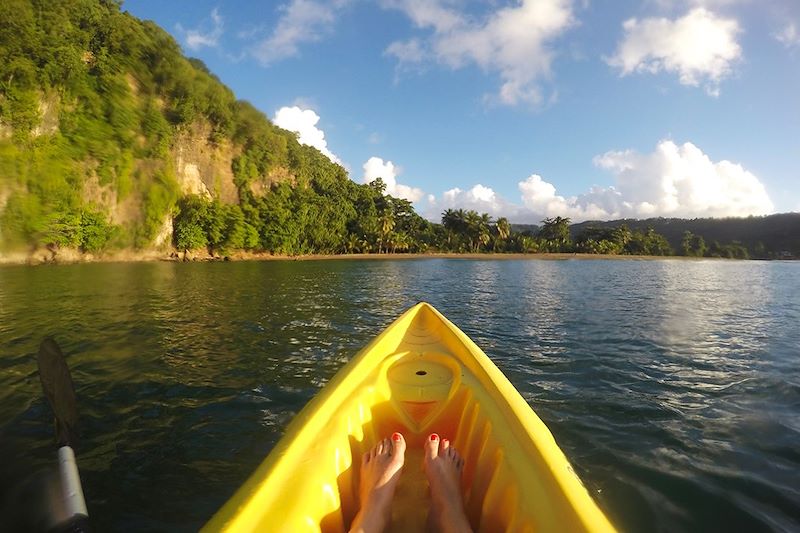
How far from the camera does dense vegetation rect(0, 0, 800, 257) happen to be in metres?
40.1

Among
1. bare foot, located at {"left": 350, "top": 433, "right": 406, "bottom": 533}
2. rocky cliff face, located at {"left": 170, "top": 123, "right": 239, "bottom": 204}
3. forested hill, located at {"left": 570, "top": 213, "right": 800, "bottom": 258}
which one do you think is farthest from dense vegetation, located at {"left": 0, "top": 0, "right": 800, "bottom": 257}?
forested hill, located at {"left": 570, "top": 213, "right": 800, "bottom": 258}

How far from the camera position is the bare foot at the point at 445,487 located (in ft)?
7.54

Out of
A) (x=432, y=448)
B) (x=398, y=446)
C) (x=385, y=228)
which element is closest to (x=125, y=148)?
(x=385, y=228)

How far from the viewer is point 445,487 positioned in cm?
257

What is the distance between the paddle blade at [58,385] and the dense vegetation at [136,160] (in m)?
23.3

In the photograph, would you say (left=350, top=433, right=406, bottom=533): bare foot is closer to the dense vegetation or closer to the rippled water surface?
the rippled water surface

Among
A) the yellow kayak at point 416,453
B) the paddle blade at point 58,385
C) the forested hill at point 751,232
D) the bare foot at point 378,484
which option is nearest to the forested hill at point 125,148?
the paddle blade at point 58,385

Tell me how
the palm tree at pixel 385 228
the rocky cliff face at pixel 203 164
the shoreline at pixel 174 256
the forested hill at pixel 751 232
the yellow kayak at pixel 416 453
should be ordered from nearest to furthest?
the yellow kayak at pixel 416 453, the shoreline at pixel 174 256, the rocky cliff face at pixel 203 164, the palm tree at pixel 385 228, the forested hill at pixel 751 232

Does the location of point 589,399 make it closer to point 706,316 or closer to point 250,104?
point 706,316

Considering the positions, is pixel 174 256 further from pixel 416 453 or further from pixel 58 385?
pixel 416 453

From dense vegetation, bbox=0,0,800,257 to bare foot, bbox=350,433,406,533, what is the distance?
2682cm

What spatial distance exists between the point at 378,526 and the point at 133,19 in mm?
79538

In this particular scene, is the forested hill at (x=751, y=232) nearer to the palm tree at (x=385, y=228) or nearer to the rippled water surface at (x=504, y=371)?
the palm tree at (x=385, y=228)

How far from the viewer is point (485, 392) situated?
355 cm
